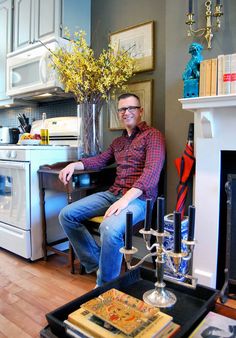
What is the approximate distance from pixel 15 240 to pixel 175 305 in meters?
1.65

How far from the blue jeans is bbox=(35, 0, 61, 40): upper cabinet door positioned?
1.59m

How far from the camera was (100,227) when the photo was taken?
1580mm

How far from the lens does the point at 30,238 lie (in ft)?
6.98

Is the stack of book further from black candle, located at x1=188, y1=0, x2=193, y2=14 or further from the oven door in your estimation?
the oven door

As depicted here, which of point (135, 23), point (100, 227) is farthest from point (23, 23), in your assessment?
point (100, 227)

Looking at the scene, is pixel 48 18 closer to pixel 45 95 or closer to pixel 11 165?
pixel 45 95

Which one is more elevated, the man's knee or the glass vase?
the glass vase

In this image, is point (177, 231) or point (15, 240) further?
point (15, 240)

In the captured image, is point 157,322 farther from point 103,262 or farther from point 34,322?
point 34,322

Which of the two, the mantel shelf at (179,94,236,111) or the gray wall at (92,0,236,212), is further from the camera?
the gray wall at (92,0,236,212)

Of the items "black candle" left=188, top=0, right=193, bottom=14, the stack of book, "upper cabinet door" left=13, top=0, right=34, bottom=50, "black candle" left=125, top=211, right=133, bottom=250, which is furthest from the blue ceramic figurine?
"upper cabinet door" left=13, top=0, right=34, bottom=50

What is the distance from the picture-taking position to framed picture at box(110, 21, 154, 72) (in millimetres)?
2195

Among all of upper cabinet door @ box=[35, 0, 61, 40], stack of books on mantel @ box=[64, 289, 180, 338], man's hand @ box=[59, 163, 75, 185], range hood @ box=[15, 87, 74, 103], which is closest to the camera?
stack of books on mantel @ box=[64, 289, 180, 338]

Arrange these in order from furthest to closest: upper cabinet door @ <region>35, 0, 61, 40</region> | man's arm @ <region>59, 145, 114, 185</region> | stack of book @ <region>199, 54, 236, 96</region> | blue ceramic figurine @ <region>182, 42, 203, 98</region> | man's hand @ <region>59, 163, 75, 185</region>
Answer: upper cabinet door @ <region>35, 0, 61, 40</region> < man's arm @ <region>59, 145, 114, 185</region> < man's hand @ <region>59, 163, 75, 185</region> < blue ceramic figurine @ <region>182, 42, 203, 98</region> < stack of book @ <region>199, 54, 236, 96</region>
